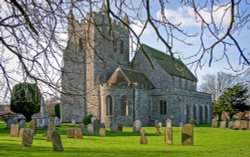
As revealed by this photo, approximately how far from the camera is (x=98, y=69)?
42.8m

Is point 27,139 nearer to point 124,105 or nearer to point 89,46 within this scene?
point 89,46

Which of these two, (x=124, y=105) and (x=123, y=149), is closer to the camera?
(x=123, y=149)

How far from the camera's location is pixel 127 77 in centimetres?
4162

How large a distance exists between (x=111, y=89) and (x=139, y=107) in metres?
3.69

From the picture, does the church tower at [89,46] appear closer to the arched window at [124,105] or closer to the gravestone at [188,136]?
the gravestone at [188,136]

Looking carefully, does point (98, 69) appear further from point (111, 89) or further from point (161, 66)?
point (161, 66)

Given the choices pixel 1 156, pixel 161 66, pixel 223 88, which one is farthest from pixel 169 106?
pixel 1 156

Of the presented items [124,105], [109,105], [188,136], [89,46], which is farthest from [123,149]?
[124,105]

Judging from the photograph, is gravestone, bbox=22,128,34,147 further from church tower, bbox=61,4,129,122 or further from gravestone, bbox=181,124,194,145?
church tower, bbox=61,4,129,122

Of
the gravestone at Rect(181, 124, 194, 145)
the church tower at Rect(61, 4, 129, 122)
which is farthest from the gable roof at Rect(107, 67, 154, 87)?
the church tower at Rect(61, 4, 129, 122)

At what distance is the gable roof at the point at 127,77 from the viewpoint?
40919 mm

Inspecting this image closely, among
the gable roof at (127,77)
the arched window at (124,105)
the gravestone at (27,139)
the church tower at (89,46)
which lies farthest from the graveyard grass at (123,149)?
the gable roof at (127,77)

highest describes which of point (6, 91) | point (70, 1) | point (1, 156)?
point (70, 1)

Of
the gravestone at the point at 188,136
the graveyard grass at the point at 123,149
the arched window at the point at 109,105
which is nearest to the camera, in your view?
the graveyard grass at the point at 123,149
